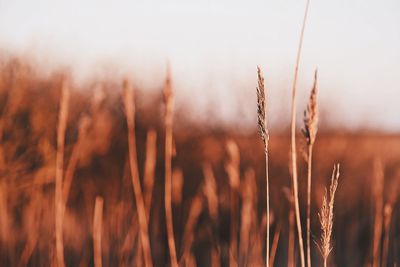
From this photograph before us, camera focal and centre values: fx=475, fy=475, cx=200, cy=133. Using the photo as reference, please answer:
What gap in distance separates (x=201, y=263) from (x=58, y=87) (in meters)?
2.49

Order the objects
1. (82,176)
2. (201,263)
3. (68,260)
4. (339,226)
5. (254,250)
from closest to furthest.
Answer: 1. (254,250)
2. (68,260)
3. (201,263)
4. (339,226)
5. (82,176)

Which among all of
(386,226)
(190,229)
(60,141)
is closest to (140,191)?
(190,229)

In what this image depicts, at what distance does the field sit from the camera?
2.91 metres

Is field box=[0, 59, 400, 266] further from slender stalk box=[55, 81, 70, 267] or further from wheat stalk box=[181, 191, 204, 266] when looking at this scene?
slender stalk box=[55, 81, 70, 267]

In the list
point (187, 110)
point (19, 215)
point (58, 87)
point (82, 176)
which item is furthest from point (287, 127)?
point (19, 215)

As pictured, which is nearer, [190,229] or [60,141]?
[60,141]

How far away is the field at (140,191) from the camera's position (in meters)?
2.91

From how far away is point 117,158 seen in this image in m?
6.40

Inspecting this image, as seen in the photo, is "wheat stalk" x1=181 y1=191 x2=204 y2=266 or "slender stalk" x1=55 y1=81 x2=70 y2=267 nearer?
"slender stalk" x1=55 y1=81 x2=70 y2=267

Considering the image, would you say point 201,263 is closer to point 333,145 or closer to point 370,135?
point 333,145

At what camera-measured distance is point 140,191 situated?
275 cm

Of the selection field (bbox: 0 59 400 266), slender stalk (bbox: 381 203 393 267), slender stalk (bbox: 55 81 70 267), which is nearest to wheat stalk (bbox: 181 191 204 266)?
field (bbox: 0 59 400 266)

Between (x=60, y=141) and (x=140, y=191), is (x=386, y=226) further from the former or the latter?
(x=140, y=191)

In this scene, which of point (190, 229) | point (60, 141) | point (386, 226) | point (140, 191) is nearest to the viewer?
point (60, 141)
